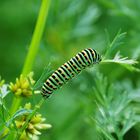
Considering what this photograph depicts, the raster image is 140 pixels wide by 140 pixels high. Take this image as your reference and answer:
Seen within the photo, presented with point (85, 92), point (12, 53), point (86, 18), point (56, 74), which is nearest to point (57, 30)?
point (86, 18)

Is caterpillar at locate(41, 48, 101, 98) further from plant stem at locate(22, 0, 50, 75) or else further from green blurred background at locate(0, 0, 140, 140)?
green blurred background at locate(0, 0, 140, 140)

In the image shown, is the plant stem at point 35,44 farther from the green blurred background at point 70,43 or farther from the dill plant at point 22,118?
the green blurred background at point 70,43

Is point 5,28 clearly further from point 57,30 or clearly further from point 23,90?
point 23,90

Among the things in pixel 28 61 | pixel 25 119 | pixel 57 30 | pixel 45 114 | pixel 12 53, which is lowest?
pixel 25 119

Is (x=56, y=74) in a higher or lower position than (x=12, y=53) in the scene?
lower

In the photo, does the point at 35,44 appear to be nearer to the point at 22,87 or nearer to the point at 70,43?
the point at 22,87

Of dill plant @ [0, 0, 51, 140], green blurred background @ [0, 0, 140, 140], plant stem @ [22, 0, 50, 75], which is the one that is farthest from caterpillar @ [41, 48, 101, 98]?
green blurred background @ [0, 0, 140, 140]

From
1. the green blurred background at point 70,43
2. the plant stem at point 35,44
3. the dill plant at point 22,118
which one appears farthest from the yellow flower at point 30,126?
the green blurred background at point 70,43
